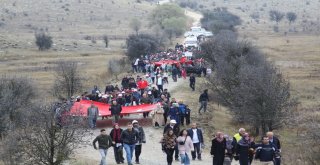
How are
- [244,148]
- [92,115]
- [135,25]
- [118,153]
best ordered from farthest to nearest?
[135,25] < [92,115] < [118,153] < [244,148]

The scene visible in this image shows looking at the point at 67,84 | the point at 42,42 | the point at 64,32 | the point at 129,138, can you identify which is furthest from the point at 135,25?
the point at 129,138

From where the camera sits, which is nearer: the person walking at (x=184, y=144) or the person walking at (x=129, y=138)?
the person walking at (x=184, y=144)

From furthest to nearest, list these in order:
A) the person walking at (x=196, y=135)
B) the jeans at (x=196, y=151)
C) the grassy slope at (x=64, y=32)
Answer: the grassy slope at (x=64, y=32)
the jeans at (x=196, y=151)
the person walking at (x=196, y=135)

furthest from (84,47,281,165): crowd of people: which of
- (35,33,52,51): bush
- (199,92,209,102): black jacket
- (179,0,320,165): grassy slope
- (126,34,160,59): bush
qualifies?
(35,33,52,51): bush

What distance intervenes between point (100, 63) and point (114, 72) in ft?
45.6

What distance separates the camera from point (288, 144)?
2812cm

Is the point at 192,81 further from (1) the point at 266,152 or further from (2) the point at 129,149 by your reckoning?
(1) the point at 266,152

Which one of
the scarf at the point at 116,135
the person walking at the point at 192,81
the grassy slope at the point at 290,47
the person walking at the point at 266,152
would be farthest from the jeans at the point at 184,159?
the person walking at the point at 192,81

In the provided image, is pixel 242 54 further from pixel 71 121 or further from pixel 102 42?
pixel 102 42

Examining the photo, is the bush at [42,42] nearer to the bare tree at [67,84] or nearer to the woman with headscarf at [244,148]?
the bare tree at [67,84]

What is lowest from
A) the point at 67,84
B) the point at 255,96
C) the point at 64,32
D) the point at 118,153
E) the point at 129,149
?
the point at 67,84

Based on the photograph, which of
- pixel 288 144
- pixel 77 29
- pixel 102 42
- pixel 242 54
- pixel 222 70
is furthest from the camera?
pixel 77 29

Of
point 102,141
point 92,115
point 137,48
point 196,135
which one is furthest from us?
point 137,48

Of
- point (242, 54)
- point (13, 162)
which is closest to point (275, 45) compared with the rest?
point (242, 54)
